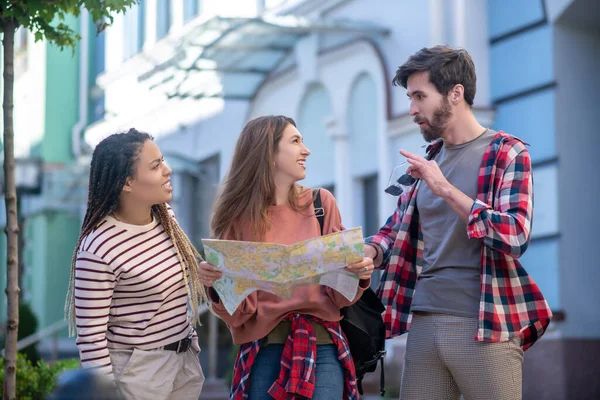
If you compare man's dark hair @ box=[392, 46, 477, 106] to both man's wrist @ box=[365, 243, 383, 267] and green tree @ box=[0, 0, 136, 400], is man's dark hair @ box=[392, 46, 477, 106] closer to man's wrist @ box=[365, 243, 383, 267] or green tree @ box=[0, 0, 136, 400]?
man's wrist @ box=[365, 243, 383, 267]

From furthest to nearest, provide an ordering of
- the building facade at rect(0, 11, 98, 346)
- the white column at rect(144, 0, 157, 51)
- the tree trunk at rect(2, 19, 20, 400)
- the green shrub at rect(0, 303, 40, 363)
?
the building facade at rect(0, 11, 98, 346) → the white column at rect(144, 0, 157, 51) → the green shrub at rect(0, 303, 40, 363) → the tree trunk at rect(2, 19, 20, 400)

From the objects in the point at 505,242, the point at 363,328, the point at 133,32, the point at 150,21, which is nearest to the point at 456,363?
the point at 363,328

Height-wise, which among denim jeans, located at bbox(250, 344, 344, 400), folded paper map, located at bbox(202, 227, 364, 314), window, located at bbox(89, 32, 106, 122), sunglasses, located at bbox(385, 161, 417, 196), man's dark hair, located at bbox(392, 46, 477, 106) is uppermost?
window, located at bbox(89, 32, 106, 122)

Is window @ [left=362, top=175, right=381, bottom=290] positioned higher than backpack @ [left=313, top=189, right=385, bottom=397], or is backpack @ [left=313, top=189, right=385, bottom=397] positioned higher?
window @ [left=362, top=175, right=381, bottom=290]

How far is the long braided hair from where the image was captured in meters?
4.21

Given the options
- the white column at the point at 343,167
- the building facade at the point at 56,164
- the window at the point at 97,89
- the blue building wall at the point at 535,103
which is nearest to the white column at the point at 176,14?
the window at the point at 97,89

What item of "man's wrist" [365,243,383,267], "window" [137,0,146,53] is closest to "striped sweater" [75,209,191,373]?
"man's wrist" [365,243,383,267]

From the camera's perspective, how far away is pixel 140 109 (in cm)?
2053

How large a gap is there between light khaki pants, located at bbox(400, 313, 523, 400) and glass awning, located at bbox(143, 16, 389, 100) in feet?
27.7

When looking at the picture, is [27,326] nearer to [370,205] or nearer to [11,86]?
[370,205]

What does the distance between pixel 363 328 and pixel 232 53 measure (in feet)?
35.1

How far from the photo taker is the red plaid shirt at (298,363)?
4.03 metres

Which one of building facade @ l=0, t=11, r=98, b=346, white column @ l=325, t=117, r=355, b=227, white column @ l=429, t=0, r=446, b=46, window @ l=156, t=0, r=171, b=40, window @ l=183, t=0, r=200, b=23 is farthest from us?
building facade @ l=0, t=11, r=98, b=346

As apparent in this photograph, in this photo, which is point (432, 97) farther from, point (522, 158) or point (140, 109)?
point (140, 109)
